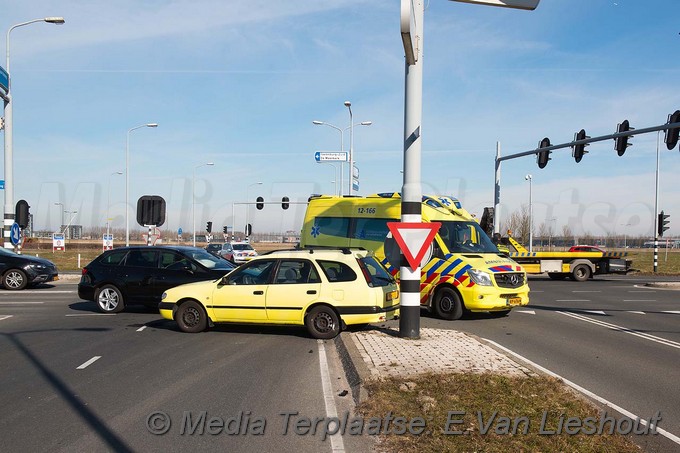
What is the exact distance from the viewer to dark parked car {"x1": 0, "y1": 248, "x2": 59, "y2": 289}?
20047 millimetres

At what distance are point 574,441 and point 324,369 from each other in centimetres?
377

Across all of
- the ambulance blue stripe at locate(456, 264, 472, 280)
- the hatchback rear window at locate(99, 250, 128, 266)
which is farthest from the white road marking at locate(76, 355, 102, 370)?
the ambulance blue stripe at locate(456, 264, 472, 280)

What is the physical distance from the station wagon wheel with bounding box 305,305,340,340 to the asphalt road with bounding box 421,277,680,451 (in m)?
2.84

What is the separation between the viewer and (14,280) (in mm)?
20125

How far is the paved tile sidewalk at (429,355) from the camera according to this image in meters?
7.41

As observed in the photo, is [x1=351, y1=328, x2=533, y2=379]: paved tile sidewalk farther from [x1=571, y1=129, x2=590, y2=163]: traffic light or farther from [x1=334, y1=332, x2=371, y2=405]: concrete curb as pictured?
[x1=571, y1=129, x2=590, y2=163]: traffic light

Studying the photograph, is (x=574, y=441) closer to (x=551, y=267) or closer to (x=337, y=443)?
(x=337, y=443)

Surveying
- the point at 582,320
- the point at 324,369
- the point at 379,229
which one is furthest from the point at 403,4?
the point at 582,320

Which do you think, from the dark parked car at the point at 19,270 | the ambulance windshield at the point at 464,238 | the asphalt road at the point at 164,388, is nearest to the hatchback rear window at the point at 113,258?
the asphalt road at the point at 164,388

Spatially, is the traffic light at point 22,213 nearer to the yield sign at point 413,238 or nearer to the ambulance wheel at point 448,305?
the ambulance wheel at point 448,305

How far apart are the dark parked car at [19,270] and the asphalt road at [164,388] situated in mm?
9284

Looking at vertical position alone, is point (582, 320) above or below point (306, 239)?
below

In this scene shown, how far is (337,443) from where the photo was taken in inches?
206

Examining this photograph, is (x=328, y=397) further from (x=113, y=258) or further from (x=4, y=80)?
(x=4, y=80)
